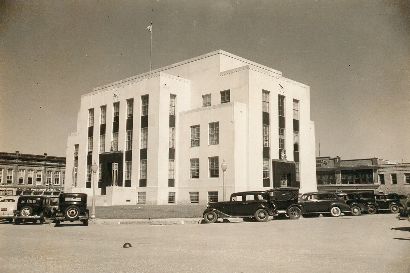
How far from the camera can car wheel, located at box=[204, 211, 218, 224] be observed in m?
22.0

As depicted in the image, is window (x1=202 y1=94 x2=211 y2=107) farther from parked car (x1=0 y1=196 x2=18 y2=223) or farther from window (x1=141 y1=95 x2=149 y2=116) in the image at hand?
parked car (x1=0 y1=196 x2=18 y2=223)

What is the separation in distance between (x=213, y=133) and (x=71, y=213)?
1964 centimetres

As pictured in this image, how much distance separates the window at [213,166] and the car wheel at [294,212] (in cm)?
1337

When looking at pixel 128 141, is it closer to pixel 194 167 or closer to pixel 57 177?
pixel 194 167

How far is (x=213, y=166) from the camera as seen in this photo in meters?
37.3

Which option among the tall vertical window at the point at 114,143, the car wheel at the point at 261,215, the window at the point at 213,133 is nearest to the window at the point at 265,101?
the window at the point at 213,133

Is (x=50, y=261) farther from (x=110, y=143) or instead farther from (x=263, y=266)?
(x=110, y=143)

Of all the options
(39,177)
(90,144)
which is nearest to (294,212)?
(90,144)

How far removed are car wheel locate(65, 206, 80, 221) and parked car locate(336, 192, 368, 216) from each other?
57.8 feet

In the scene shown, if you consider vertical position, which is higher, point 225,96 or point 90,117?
point 225,96

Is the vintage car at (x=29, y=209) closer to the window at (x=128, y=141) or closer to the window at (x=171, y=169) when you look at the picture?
the window at (x=171, y=169)

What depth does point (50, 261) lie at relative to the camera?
9.07 metres

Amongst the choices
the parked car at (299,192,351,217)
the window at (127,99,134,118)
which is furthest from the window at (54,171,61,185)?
the parked car at (299,192,351,217)

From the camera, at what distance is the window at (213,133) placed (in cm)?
3750
